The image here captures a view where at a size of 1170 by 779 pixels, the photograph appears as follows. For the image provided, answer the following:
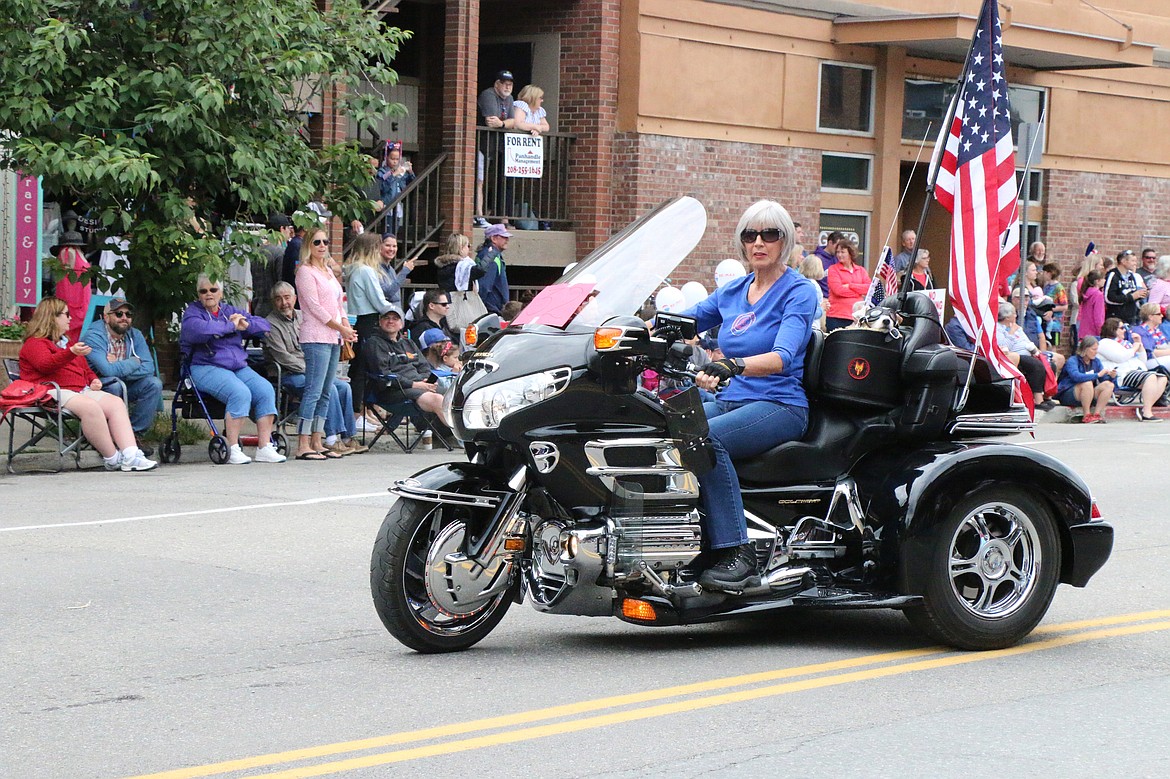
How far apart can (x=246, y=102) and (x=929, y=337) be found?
8.74 metres

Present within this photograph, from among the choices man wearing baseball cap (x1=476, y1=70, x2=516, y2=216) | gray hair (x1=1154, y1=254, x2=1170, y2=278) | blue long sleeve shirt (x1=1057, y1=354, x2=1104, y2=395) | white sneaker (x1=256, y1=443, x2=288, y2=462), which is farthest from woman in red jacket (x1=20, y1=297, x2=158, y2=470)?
gray hair (x1=1154, y1=254, x2=1170, y2=278)

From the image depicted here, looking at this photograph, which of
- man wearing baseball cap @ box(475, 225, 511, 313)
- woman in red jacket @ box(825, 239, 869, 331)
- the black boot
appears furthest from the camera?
woman in red jacket @ box(825, 239, 869, 331)

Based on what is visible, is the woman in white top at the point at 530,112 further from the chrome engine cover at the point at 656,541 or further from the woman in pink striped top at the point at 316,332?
the chrome engine cover at the point at 656,541

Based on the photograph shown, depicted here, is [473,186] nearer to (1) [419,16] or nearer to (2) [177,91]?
(1) [419,16]

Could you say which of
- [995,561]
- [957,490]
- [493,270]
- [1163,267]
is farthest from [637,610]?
[1163,267]

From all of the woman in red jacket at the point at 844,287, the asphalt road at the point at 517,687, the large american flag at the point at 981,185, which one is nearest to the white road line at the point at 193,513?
the asphalt road at the point at 517,687

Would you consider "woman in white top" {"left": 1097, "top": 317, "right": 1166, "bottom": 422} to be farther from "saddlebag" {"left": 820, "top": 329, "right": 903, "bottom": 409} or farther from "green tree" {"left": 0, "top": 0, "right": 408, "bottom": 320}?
"saddlebag" {"left": 820, "top": 329, "right": 903, "bottom": 409}

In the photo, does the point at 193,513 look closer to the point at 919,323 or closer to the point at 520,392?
the point at 520,392

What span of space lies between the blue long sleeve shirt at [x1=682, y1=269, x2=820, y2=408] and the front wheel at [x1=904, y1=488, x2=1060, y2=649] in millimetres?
839

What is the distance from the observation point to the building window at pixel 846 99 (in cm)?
2462

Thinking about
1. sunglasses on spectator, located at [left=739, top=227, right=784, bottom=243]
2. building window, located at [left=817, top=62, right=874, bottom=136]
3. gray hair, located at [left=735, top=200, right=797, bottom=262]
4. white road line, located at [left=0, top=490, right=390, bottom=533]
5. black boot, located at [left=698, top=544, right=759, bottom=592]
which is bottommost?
white road line, located at [left=0, top=490, right=390, bottom=533]

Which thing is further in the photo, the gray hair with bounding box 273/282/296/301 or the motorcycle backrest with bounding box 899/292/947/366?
the gray hair with bounding box 273/282/296/301

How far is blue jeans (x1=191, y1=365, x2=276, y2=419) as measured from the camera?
14.1m

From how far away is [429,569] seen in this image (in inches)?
264
